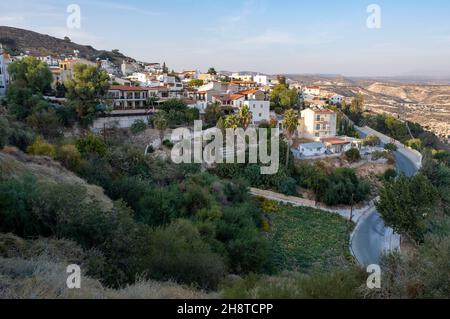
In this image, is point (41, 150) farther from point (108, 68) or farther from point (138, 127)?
point (108, 68)

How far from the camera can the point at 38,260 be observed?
7430mm

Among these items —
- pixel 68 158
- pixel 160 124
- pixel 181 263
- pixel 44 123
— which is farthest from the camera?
pixel 160 124

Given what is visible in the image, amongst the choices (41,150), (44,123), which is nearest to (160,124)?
A: (44,123)

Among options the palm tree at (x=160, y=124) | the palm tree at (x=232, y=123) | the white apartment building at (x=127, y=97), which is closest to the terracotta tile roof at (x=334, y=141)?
the palm tree at (x=232, y=123)

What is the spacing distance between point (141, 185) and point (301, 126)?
98.0ft

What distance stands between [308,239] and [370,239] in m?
4.70

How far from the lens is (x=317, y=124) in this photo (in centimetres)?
4225

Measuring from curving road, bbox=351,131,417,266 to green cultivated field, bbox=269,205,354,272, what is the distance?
611 millimetres

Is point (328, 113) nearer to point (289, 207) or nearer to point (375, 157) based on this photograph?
point (375, 157)

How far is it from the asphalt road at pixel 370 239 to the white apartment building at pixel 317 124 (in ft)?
52.2

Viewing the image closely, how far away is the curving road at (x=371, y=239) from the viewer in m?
19.8

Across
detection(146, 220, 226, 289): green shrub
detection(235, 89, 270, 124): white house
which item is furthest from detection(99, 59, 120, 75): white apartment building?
detection(146, 220, 226, 289): green shrub

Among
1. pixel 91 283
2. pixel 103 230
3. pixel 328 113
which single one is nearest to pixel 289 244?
pixel 103 230

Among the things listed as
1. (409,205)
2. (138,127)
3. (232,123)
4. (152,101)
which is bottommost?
(409,205)
